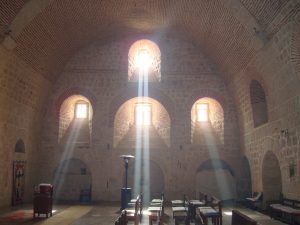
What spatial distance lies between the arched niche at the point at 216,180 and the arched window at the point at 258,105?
3.19m

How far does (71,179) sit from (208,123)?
6836 millimetres

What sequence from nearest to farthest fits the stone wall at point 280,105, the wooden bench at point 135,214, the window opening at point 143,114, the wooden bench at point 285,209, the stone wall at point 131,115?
1. the wooden bench at point 135,214
2. the wooden bench at point 285,209
3. the stone wall at point 280,105
4. the stone wall at point 131,115
5. the window opening at point 143,114

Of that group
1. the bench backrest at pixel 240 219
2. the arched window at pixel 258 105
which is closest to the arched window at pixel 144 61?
the arched window at pixel 258 105

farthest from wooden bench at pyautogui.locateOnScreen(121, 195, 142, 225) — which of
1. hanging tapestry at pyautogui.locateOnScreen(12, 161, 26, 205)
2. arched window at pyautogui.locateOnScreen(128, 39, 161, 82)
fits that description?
arched window at pyautogui.locateOnScreen(128, 39, 161, 82)

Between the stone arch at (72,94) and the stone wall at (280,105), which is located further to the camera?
the stone arch at (72,94)

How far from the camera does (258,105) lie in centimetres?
1318

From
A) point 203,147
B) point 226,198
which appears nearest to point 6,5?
point 203,147

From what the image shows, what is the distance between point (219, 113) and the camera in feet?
51.0

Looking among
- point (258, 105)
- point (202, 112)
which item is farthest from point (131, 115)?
point (258, 105)

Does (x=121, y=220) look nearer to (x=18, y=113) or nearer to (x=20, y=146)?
(x=18, y=113)

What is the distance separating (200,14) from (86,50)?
582 centimetres

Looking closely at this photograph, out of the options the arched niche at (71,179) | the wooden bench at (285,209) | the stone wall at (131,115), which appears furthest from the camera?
the arched niche at (71,179)

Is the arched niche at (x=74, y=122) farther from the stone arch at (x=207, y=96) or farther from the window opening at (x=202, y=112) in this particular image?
the window opening at (x=202, y=112)

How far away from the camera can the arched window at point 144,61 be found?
15.9 m
